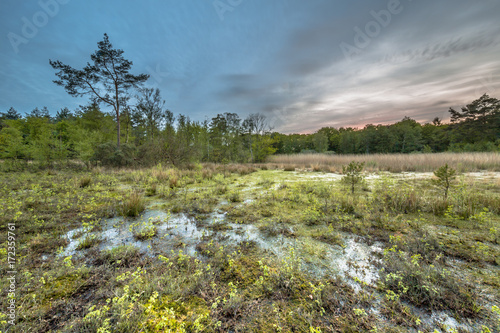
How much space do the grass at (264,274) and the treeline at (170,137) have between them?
33.4ft

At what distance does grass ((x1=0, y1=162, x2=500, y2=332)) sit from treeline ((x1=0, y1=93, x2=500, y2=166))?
10.2 metres

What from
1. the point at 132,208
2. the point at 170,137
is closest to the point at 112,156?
the point at 170,137

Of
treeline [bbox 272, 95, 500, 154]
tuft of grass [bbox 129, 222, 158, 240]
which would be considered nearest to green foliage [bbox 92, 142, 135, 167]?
tuft of grass [bbox 129, 222, 158, 240]

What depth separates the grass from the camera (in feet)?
4.18

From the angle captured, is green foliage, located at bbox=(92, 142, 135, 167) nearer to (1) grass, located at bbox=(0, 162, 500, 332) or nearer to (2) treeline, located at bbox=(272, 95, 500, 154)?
(1) grass, located at bbox=(0, 162, 500, 332)

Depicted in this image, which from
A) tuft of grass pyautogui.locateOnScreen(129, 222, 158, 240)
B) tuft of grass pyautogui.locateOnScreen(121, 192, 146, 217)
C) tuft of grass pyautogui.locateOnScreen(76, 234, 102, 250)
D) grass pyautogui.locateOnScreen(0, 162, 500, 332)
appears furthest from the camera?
tuft of grass pyautogui.locateOnScreen(121, 192, 146, 217)

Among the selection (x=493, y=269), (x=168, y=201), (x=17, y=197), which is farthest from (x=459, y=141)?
(x=17, y=197)

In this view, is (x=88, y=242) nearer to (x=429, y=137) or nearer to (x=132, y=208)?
(x=132, y=208)

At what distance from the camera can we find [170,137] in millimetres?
11891

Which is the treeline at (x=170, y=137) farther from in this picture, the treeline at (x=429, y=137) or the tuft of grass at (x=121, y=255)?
the tuft of grass at (x=121, y=255)

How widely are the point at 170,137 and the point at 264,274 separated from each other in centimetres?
1197

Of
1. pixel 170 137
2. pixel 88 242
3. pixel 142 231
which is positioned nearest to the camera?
pixel 88 242

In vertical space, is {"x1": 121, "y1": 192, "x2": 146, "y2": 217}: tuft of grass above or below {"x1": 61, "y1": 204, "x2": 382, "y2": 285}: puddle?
above

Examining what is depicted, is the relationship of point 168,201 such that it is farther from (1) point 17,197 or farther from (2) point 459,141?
(2) point 459,141
